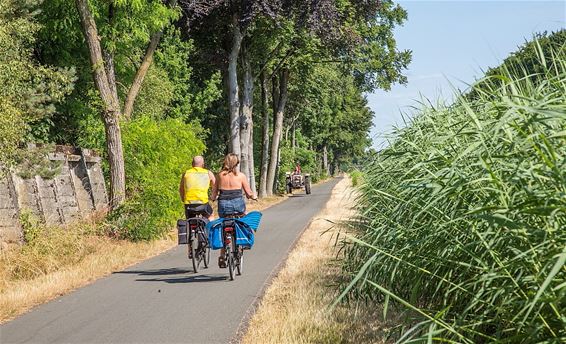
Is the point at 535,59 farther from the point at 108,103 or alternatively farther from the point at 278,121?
the point at 278,121

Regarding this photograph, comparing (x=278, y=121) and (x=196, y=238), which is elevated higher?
(x=278, y=121)

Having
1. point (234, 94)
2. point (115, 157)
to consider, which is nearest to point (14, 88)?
point (115, 157)

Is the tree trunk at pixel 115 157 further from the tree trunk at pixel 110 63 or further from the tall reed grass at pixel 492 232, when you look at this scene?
the tall reed grass at pixel 492 232

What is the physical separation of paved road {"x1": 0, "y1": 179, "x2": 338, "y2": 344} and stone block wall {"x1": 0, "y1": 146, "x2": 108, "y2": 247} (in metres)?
2.32

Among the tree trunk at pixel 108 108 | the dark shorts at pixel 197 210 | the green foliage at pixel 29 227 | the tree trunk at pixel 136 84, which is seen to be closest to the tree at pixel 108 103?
the tree trunk at pixel 108 108

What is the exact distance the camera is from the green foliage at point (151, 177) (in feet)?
53.9

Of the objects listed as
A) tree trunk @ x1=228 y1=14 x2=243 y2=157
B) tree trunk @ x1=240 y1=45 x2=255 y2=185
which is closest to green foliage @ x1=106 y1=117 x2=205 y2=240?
tree trunk @ x1=228 y1=14 x2=243 y2=157

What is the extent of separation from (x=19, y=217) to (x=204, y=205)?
3.54m

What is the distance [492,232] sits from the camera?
13.7ft

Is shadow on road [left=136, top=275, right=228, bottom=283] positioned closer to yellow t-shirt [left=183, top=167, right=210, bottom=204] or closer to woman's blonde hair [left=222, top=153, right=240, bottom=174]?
yellow t-shirt [left=183, top=167, right=210, bottom=204]

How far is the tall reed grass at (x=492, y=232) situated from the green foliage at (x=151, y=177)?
10.9 meters

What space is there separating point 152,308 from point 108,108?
8730 millimetres

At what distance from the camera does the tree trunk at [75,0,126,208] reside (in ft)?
54.3

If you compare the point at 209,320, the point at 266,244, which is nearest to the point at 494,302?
the point at 209,320
